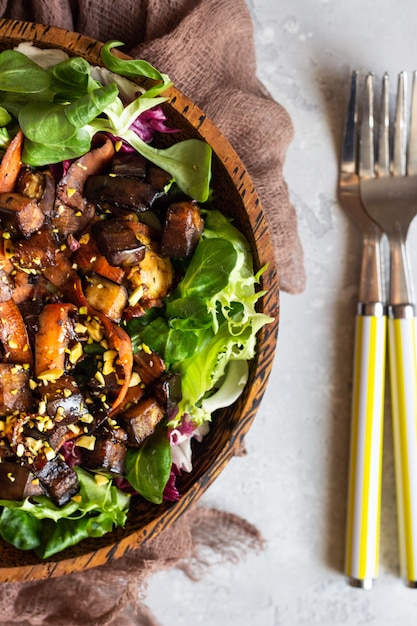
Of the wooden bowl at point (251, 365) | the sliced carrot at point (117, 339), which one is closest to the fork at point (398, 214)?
the wooden bowl at point (251, 365)

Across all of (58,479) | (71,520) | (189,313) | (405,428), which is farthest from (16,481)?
(405,428)

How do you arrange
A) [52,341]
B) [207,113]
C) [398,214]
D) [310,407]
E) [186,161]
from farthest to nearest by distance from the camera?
[310,407] < [398,214] < [207,113] < [186,161] < [52,341]

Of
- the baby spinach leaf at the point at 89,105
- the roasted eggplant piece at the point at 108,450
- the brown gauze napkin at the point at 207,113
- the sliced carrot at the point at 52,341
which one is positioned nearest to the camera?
the baby spinach leaf at the point at 89,105

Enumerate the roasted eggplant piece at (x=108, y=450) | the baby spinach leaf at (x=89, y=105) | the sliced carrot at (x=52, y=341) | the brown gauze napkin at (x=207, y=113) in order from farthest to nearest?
the brown gauze napkin at (x=207, y=113) < the roasted eggplant piece at (x=108, y=450) < the sliced carrot at (x=52, y=341) < the baby spinach leaf at (x=89, y=105)

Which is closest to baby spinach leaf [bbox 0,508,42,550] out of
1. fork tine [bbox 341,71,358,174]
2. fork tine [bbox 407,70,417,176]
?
fork tine [bbox 341,71,358,174]

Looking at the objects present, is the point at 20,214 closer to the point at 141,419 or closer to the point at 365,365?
the point at 141,419

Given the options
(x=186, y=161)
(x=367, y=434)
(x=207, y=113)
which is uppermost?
(x=207, y=113)

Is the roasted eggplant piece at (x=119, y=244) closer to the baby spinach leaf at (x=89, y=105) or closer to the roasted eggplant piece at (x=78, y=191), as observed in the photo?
the roasted eggplant piece at (x=78, y=191)

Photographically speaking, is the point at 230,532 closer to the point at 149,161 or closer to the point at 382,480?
the point at 382,480
